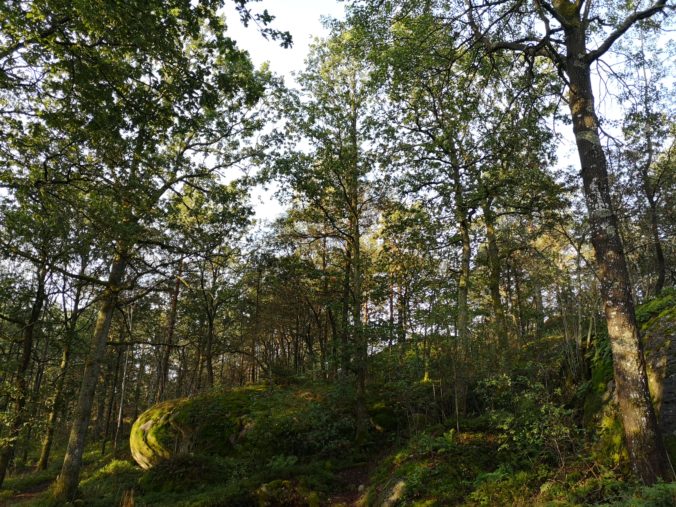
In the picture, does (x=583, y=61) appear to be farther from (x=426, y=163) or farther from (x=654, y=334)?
(x=426, y=163)

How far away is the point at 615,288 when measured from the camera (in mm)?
4910

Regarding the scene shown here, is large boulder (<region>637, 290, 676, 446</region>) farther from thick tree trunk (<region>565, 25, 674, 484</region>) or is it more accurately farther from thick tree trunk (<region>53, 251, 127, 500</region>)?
thick tree trunk (<region>53, 251, 127, 500</region>)

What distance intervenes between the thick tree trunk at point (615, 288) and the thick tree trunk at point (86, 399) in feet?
34.2

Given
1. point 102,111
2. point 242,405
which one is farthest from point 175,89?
point 242,405

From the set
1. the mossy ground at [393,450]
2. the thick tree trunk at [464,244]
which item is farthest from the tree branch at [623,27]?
the thick tree trunk at [464,244]

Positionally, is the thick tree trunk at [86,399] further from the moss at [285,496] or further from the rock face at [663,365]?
the rock face at [663,365]

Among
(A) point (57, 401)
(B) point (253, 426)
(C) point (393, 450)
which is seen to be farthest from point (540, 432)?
(A) point (57, 401)

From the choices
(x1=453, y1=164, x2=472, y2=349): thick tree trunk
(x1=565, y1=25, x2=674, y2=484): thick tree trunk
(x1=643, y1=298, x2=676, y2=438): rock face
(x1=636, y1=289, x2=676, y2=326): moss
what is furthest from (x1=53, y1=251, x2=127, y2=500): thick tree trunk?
(x1=636, y1=289, x2=676, y2=326): moss

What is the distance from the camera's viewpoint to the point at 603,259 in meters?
5.11

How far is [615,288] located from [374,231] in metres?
14.8

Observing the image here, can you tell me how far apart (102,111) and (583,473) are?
27.8 feet

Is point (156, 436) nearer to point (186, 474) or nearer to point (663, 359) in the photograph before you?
point (186, 474)

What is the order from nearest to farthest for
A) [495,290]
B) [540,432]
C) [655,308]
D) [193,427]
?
[540,432] < [655,308] < [193,427] < [495,290]

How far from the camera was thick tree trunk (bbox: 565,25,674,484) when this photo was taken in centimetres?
446
